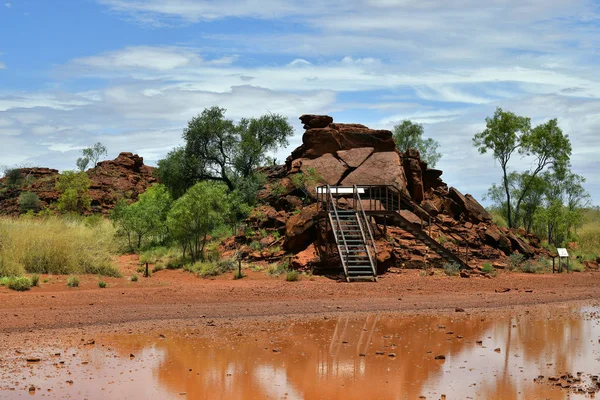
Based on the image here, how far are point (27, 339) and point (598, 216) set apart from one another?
74.3 m

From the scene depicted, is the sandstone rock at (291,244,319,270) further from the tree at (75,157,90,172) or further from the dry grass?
the tree at (75,157,90,172)

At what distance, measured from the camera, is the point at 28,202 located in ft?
177

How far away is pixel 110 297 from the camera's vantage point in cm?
2023

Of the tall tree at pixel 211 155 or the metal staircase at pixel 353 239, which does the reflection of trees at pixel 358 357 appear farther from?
the tall tree at pixel 211 155

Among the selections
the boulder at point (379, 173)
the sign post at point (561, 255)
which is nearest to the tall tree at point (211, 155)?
the boulder at point (379, 173)

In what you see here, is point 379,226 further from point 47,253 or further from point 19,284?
point 19,284

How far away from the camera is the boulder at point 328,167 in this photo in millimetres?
32719

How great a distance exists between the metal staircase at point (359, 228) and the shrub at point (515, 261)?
70.7 inches

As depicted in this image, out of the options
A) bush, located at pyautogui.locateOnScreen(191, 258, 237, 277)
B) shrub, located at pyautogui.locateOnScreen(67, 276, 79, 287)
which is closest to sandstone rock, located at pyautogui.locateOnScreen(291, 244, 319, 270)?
bush, located at pyautogui.locateOnScreen(191, 258, 237, 277)

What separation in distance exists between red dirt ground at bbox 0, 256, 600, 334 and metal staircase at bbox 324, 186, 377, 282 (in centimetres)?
74

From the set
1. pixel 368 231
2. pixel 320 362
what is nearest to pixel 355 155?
pixel 368 231

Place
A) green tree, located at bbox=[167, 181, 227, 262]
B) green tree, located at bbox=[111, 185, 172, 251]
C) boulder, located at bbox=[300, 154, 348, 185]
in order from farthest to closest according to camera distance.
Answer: green tree, located at bbox=[111, 185, 172, 251] → boulder, located at bbox=[300, 154, 348, 185] → green tree, located at bbox=[167, 181, 227, 262]

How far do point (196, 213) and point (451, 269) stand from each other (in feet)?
33.5

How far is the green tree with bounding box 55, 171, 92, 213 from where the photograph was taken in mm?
51375
